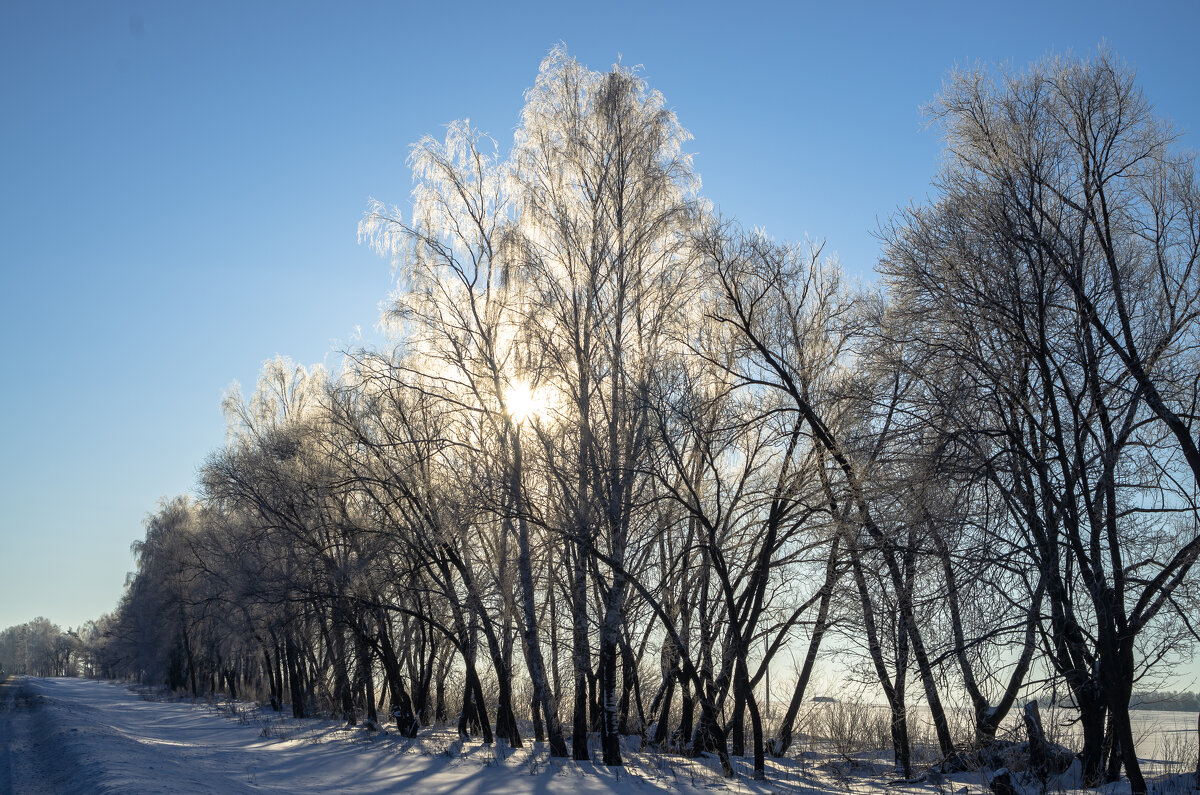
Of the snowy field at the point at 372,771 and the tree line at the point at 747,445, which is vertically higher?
the tree line at the point at 747,445

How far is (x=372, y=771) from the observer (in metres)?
13.2

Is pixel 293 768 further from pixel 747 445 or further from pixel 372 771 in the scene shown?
Answer: pixel 747 445

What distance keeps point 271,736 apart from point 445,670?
5.01 meters

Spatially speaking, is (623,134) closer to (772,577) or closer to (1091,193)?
(1091,193)

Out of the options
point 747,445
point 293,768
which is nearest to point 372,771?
point 293,768

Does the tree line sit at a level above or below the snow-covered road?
above

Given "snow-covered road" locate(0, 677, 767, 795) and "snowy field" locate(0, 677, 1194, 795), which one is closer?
"snow-covered road" locate(0, 677, 767, 795)

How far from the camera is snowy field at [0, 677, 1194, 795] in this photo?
9.84 m

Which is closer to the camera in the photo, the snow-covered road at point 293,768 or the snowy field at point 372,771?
the snow-covered road at point 293,768

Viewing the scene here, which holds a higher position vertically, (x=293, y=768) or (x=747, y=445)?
(x=747, y=445)

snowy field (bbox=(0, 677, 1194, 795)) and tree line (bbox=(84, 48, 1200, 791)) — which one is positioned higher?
tree line (bbox=(84, 48, 1200, 791))

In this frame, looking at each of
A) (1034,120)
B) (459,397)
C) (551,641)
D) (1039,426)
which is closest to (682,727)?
(551,641)

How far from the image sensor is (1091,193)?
10.1 meters

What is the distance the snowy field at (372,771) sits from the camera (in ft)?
32.3
